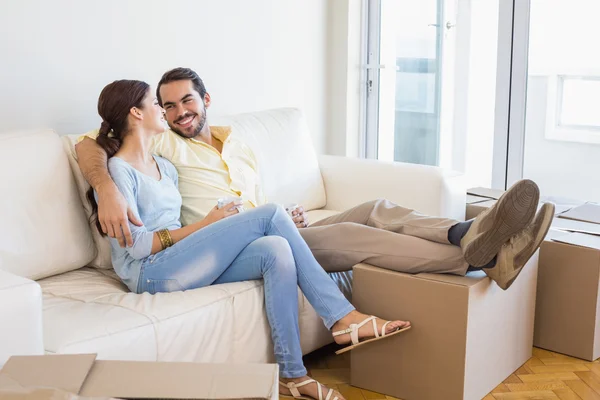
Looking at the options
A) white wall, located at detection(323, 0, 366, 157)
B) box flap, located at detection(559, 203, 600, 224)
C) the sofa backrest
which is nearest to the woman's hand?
the sofa backrest

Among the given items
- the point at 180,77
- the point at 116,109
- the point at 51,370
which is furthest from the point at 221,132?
the point at 51,370

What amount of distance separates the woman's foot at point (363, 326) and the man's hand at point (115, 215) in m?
0.67

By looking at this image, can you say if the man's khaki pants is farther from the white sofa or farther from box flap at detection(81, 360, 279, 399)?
box flap at detection(81, 360, 279, 399)

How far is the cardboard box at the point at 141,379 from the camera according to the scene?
137cm

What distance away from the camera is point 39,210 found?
2.37 meters

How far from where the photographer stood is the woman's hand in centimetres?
248

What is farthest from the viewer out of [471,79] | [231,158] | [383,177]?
[471,79]

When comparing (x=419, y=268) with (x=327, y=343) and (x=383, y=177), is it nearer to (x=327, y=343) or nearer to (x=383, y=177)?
(x=327, y=343)

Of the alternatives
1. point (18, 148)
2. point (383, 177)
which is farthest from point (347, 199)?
point (18, 148)

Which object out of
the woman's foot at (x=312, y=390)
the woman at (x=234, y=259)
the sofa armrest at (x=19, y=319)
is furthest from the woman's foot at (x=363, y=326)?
the sofa armrest at (x=19, y=319)

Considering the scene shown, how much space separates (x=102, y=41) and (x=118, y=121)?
71 cm

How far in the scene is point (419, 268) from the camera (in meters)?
2.42

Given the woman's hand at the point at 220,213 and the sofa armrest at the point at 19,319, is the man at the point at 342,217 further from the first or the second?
the sofa armrest at the point at 19,319

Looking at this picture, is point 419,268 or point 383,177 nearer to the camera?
point 419,268
